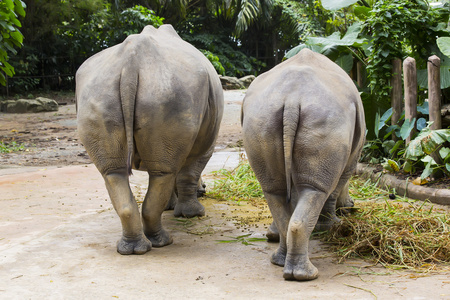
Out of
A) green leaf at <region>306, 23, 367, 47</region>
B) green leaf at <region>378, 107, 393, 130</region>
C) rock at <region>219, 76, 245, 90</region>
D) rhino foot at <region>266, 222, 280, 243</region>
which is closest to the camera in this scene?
rhino foot at <region>266, 222, 280, 243</region>

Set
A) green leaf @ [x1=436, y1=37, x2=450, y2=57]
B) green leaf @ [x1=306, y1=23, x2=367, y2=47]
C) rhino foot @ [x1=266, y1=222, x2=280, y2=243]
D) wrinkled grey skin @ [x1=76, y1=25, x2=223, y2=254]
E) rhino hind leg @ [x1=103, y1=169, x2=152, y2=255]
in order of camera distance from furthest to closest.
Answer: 1. green leaf @ [x1=306, y1=23, x2=367, y2=47]
2. green leaf @ [x1=436, y1=37, x2=450, y2=57]
3. rhino foot @ [x1=266, y1=222, x2=280, y2=243]
4. rhino hind leg @ [x1=103, y1=169, x2=152, y2=255]
5. wrinkled grey skin @ [x1=76, y1=25, x2=223, y2=254]

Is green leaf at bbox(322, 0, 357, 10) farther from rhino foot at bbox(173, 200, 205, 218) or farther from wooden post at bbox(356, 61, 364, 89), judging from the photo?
rhino foot at bbox(173, 200, 205, 218)

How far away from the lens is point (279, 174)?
3.50 m

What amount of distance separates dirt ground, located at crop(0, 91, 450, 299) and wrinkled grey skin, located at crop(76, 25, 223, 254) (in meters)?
0.34

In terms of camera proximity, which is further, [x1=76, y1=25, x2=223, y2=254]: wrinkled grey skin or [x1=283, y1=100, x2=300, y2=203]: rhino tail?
[x1=76, y1=25, x2=223, y2=254]: wrinkled grey skin

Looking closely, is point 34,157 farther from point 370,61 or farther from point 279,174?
point 279,174

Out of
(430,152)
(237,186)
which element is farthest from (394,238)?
(237,186)

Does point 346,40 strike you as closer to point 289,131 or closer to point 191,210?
point 191,210

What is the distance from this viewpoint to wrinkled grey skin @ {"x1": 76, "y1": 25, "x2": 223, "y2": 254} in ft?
12.5

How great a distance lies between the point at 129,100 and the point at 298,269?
161cm

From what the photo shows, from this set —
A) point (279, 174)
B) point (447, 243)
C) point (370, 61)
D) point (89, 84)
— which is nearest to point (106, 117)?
point (89, 84)

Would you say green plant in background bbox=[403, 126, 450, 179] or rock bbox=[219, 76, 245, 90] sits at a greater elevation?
green plant in background bbox=[403, 126, 450, 179]

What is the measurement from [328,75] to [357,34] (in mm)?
4785

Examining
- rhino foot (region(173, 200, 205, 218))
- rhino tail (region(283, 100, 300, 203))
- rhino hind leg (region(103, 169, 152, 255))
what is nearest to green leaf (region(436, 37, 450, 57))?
rhino foot (region(173, 200, 205, 218))
